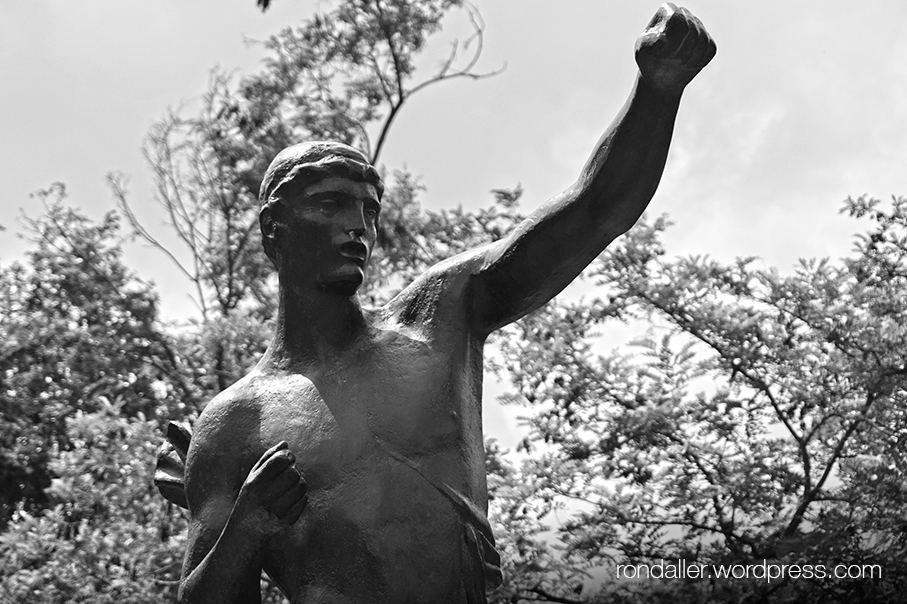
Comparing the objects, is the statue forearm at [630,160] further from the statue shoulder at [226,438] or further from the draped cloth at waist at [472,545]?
the statue shoulder at [226,438]

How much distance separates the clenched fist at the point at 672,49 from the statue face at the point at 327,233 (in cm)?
90

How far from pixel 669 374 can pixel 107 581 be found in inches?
235

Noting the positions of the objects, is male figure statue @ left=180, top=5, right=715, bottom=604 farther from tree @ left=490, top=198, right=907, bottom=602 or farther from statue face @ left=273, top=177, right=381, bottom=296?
tree @ left=490, top=198, right=907, bottom=602

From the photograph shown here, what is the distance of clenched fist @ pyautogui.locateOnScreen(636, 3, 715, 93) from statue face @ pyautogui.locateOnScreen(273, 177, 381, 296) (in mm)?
904

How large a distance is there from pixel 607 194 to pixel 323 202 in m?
0.81

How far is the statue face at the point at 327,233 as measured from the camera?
3.33 metres

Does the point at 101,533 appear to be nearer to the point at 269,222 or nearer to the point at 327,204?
the point at 269,222

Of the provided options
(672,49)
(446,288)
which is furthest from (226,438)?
(672,49)

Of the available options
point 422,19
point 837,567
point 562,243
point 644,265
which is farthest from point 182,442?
point 422,19

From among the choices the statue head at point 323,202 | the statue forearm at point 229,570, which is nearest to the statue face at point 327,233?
the statue head at point 323,202

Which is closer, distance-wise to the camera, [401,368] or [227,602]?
[227,602]

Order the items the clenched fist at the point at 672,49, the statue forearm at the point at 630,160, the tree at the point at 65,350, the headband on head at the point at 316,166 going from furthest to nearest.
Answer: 1. the tree at the point at 65,350
2. the headband on head at the point at 316,166
3. the statue forearm at the point at 630,160
4. the clenched fist at the point at 672,49

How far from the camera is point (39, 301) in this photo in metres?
17.1

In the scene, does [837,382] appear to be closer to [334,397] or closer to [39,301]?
[334,397]
